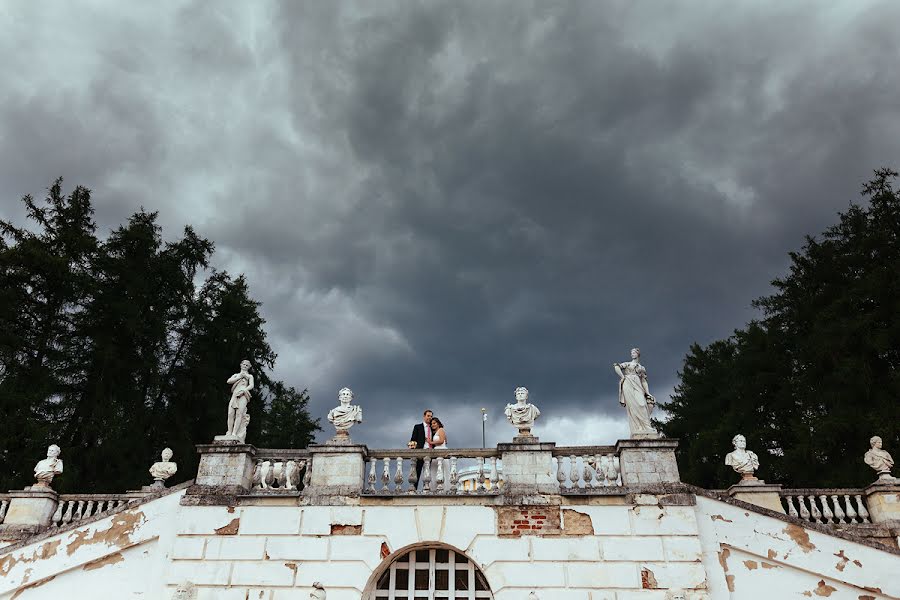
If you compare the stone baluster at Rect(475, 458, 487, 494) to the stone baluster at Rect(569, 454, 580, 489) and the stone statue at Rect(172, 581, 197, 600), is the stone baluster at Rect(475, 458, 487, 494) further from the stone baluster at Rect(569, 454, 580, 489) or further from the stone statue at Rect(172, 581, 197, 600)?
the stone statue at Rect(172, 581, 197, 600)

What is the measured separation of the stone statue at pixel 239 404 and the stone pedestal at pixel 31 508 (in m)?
4.38

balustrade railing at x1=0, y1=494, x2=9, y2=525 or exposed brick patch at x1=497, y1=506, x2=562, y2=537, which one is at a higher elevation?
balustrade railing at x1=0, y1=494, x2=9, y2=525

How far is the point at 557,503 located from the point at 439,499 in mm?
2114

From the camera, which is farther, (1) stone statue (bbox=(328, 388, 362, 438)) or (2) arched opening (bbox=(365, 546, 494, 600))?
(1) stone statue (bbox=(328, 388, 362, 438))

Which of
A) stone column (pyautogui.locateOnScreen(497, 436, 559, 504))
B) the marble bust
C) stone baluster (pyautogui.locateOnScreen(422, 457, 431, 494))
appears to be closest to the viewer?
the marble bust

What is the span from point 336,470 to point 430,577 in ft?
8.37

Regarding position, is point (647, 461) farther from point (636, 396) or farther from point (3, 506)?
point (3, 506)

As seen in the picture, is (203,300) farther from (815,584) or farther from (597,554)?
(815,584)

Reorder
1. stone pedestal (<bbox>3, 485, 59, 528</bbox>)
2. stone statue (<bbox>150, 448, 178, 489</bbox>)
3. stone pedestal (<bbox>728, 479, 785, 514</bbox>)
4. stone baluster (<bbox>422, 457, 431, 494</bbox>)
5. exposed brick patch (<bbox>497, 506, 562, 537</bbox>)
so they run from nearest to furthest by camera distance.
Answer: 1. exposed brick patch (<bbox>497, 506, 562, 537</bbox>)
2. stone baluster (<bbox>422, 457, 431, 494</bbox>)
3. stone pedestal (<bbox>728, 479, 785, 514</bbox>)
4. stone pedestal (<bbox>3, 485, 59, 528</bbox>)
5. stone statue (<bbox>150, 448, 178, 489</bbox>)

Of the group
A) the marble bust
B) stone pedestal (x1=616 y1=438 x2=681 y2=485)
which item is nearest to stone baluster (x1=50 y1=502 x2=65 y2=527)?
the marble bust

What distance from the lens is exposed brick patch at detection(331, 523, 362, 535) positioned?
1043cm

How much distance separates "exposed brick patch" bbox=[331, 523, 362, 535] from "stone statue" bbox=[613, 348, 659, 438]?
535 centimetres

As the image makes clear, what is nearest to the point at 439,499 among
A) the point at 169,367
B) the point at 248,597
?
the point at 248,597

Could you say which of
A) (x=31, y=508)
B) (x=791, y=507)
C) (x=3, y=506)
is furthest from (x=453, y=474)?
(x=3, y=506)
